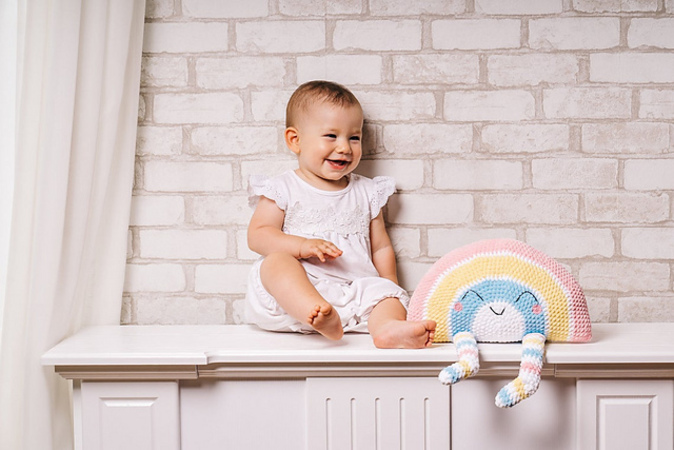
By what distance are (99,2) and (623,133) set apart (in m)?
1.28

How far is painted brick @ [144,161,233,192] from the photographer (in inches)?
64.9

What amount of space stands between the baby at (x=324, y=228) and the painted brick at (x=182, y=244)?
17 centimetres

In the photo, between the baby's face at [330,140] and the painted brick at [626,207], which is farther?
the painted brick at [626,207]

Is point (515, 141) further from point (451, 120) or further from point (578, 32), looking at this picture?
point (578, 32)

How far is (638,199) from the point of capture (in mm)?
1633

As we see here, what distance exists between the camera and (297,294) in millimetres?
1303

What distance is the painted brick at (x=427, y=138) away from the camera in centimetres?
163

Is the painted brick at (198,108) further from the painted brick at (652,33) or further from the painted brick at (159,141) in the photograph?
the painted brick at (652,33)

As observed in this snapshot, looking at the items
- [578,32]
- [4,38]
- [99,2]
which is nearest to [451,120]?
[578,32]

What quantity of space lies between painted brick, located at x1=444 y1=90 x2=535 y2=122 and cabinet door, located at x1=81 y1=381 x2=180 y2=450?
3.04 ft

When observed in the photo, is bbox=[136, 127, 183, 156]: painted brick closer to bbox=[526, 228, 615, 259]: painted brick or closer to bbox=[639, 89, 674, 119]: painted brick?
bbox=[526, 228, 615, 259]: painted brick

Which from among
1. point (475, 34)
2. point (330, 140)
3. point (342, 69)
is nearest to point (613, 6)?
point (475, 34)

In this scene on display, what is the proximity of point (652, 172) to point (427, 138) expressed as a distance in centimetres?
57

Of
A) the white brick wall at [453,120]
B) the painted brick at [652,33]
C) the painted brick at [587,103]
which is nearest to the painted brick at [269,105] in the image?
the white brick wall at [453,120]
